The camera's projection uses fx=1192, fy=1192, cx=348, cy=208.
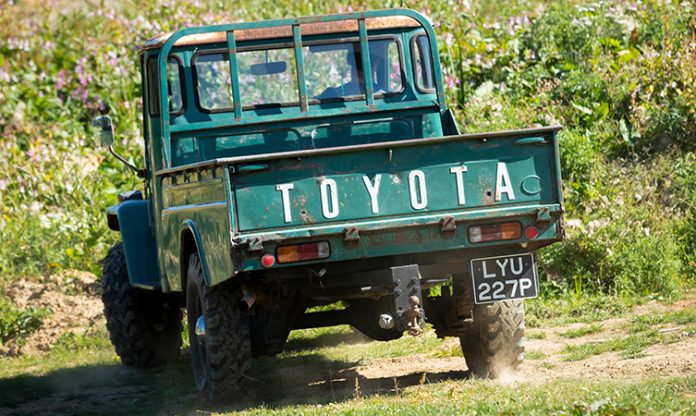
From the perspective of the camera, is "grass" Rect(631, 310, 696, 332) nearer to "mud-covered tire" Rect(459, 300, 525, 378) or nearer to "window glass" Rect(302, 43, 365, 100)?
"mud-covered tire" Rect(459, 300, 525, 378)

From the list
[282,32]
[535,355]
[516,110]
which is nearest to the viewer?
[535,355]

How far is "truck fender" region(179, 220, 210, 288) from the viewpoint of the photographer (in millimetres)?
7043

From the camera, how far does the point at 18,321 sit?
10961mm

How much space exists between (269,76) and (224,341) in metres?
2.38

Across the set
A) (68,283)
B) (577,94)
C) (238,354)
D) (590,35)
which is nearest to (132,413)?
(238,354)

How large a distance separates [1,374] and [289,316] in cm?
363

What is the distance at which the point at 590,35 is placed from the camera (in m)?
14.4

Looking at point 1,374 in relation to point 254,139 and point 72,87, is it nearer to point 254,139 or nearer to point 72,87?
point 254,139

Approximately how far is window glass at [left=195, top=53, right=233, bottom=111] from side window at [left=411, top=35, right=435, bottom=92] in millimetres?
1343

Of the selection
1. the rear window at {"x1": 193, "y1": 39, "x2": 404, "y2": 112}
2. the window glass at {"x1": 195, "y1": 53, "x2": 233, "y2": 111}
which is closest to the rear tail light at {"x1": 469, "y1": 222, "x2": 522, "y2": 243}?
the rear window at {"x1": 193, "y1": 39, "x2": 404, "y2": 112}

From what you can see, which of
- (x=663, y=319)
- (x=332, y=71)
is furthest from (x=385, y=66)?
(x=663, y=319)

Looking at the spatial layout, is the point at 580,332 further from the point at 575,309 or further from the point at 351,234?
the point at 351,234

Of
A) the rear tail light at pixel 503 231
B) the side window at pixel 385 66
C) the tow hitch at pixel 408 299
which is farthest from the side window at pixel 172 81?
the rear tail light at pixel 503 231

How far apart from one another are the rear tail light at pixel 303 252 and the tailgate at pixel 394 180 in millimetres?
102
